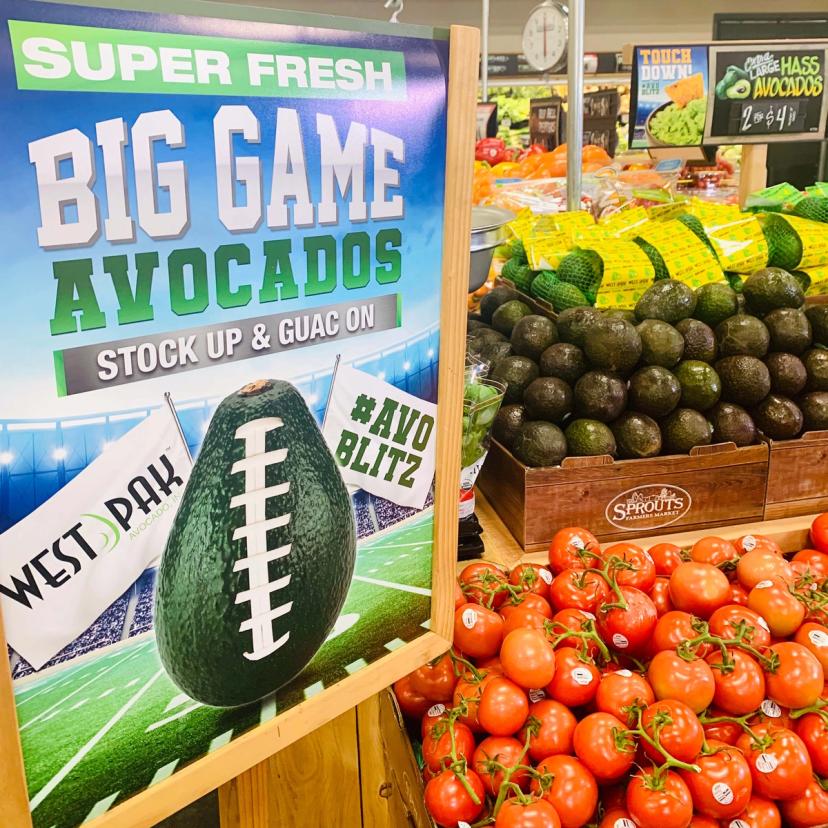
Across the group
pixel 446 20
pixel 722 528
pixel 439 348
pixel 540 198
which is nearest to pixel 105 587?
pixel 439 348

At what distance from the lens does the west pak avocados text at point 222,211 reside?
62cm

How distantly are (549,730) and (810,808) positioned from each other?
0.39m

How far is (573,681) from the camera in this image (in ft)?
4.05

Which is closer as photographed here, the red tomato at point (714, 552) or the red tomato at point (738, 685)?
the red tomato at point (738, 685)

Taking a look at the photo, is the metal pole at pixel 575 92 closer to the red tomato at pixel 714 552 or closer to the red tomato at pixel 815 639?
the red tomato at pixel 714 552

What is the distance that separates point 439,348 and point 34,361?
43 cm

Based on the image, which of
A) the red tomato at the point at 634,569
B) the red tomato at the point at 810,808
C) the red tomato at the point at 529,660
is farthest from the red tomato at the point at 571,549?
the red tomato at the point at 810,808

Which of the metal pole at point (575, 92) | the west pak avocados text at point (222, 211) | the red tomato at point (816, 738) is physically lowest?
the red tomato at point (816, 738)

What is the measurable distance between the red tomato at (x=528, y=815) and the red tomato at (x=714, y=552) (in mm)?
644

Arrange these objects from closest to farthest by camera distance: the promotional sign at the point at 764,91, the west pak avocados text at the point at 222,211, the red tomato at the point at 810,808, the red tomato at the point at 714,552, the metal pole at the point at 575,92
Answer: the west pak avocados text at the point at 222,211
the red tomato at the point at 810,808
the red tomato at the point at 714,552
the metal pole at the point at 575,92
the promotional sign at the point at 764,91

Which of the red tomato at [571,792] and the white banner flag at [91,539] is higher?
the white banner flag at [91,539]

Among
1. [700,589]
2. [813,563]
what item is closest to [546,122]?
[813,563]

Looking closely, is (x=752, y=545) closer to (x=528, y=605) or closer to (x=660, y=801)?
(x=528, y=605)

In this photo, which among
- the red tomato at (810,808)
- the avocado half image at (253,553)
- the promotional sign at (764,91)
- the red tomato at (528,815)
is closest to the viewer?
the avocado half image at (253,553)
